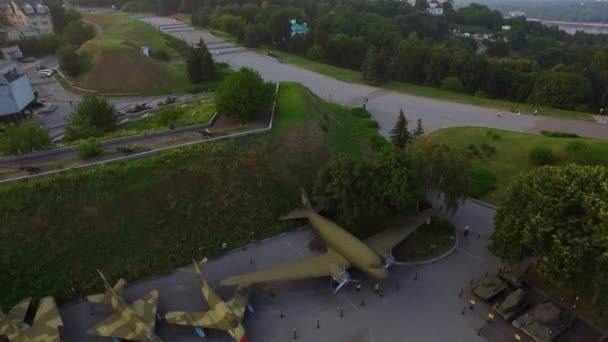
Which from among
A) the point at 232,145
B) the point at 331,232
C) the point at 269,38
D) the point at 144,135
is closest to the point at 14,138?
the point at 144,135

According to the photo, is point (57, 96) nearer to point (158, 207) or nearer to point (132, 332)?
point (158, 207)

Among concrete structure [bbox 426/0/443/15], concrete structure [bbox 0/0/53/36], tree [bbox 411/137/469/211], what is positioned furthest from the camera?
concrete structure [bbox 426/0/443/15]

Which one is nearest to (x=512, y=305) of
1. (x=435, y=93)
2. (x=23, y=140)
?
(x=23, y=140)

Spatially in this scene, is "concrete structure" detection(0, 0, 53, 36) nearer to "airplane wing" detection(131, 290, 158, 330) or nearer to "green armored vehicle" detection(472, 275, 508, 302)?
"airplane wing" detection(131, 290, 158, 330)

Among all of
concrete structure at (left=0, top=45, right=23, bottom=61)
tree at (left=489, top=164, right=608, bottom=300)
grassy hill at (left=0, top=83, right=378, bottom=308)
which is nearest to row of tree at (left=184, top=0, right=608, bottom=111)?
grassy hill at (left=0, top=83, right=378, bottom=308)

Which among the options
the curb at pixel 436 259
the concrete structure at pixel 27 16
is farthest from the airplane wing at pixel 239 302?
the concrete structure at pixel 27 16

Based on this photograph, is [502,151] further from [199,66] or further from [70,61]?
[70,61]
